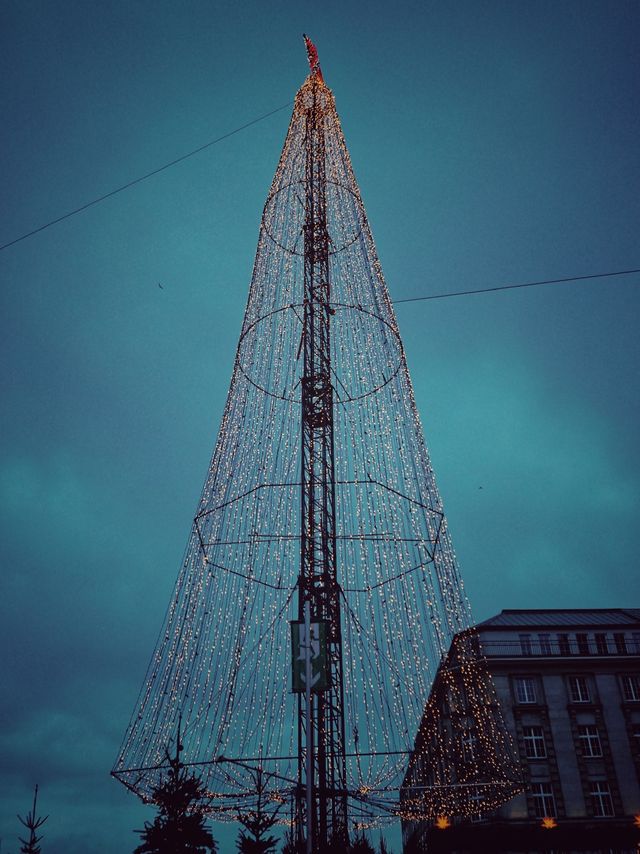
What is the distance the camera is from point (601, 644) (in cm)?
3753

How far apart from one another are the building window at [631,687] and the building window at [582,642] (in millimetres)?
2283

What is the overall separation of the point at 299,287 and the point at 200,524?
911 centimetres

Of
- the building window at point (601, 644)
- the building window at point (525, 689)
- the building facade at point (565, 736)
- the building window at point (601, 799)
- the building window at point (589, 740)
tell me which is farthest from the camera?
the building window at point (601, 644)

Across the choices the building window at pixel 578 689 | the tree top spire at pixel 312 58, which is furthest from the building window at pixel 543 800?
the tree top spire at pixel 312 58

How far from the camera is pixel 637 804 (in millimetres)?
32625

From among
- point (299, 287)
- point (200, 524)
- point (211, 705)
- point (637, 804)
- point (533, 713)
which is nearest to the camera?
point (211, 705)

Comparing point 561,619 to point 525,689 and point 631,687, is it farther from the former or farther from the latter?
point 525,689

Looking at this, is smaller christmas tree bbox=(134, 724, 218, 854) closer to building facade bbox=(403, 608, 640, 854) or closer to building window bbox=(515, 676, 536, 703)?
building facade bbox=(403, 608, 640, 854)

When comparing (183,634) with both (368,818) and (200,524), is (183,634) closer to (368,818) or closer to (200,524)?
(200,524)

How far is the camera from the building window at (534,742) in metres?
33.8

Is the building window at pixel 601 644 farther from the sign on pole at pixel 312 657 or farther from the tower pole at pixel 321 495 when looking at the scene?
the sign on pole at pixel 312 657

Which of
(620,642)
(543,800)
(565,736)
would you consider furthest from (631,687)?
(543,800)

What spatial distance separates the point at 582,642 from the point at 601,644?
103 centimetres

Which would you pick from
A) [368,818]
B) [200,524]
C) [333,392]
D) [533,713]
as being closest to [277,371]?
[333,392]
